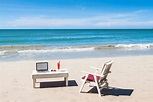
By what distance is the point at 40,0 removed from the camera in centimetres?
3144

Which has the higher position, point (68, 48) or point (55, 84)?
point (55, 84)

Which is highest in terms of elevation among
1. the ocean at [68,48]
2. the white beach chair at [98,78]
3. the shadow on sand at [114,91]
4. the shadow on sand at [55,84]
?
the white beach chair at [98,78]

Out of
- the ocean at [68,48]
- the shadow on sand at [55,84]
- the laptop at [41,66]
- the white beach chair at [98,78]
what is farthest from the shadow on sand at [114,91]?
the ocean at [68,48]

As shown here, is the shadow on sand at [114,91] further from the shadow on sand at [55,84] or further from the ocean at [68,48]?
the ocean at [68,48]

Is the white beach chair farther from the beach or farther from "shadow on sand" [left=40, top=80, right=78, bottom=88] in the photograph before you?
"shadow on sand" [left=40, top=80, right=78, bottom=88]

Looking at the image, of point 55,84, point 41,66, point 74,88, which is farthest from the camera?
point 55,84

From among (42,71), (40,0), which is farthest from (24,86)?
(40,0)

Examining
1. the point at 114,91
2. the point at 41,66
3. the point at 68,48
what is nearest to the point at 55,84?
the point at 41,66

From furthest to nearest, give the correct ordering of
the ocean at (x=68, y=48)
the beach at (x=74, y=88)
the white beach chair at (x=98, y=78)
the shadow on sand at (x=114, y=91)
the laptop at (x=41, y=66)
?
1. the ocean at (x=68, y=48)
2. the laptop at (x=41, y=66)
3. the shadow on sand at (x=114, y=91)
4. the white beach chair at (x=98, y=78)
5. the beach at (x=74, y=88)

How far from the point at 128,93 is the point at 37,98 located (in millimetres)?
2475

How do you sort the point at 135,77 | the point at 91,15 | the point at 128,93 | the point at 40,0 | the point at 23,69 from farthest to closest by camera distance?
1. the point at 91,15
2. the point at 40,0
3. the point at 23,69
4. the point at 135,77
5. the point at 128,93

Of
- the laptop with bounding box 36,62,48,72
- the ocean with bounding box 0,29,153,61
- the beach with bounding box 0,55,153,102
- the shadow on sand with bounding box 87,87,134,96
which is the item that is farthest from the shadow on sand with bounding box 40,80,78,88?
the ocean with bounding box 0,29,153,61

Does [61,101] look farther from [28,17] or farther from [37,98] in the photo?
[28,17]

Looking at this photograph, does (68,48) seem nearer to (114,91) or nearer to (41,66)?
(41,66)
